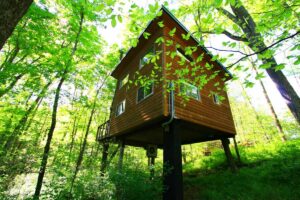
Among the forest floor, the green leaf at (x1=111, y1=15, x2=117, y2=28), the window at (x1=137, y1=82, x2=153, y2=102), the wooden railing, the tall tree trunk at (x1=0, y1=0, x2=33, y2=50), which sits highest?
the window at (x1=137, y1=82, x2=153, y2=102)

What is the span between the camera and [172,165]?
6.38 meters

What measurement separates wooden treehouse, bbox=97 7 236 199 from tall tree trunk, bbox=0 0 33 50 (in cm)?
366

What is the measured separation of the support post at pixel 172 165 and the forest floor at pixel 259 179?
2146 millimetres

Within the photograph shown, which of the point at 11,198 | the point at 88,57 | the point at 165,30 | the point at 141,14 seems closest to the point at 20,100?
the point at 88,57

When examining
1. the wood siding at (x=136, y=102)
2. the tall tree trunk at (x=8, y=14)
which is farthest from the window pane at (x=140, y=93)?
the tall tree trunk at (x=8, y=14)

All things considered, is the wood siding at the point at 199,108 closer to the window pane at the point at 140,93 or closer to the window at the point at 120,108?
the window pane at the point at 140,93

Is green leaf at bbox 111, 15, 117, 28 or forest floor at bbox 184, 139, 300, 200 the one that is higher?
green leaf at bbox 111, 15, 117, 28

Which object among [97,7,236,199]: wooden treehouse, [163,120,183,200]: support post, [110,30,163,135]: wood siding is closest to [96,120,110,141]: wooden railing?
[97,7,236,199]: wooden treehouse

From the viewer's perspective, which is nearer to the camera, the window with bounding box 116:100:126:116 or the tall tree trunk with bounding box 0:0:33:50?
the tall tree trunk with bounding box 0:0:33:50

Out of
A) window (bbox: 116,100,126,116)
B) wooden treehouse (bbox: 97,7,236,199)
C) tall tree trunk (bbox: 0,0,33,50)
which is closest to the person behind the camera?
tall tree trunk (bbox: 0,0,33,50)

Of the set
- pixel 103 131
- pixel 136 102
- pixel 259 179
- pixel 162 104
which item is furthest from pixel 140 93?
pixel 259 179

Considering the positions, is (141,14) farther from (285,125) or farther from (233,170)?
(285,125)

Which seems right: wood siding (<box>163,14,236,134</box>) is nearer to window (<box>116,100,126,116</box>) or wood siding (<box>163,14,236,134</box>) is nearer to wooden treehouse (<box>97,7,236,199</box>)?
wooden treehouse (<box>97,7,236,199</box>)

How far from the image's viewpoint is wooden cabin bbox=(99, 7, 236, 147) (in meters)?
7.37
